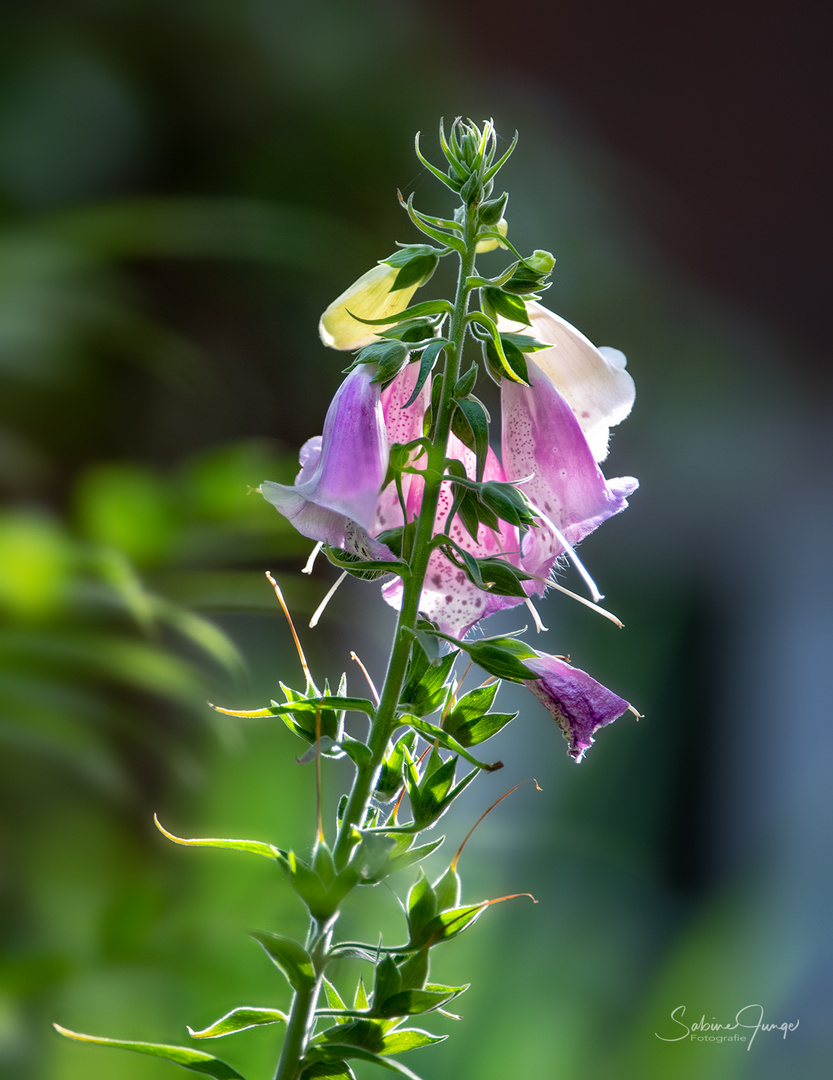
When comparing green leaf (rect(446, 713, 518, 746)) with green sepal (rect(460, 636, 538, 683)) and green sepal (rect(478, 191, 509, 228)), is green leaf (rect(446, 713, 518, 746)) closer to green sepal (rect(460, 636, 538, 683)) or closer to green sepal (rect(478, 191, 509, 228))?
green sepal (rect(460, 636, 538, 683))

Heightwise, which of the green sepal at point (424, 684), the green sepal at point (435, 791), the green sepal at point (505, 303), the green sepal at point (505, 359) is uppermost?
the green sepal at point (505, 303)

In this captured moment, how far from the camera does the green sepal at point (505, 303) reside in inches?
10.7

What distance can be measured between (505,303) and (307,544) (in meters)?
0.39

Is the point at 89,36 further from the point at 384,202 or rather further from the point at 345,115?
the point at 384,202

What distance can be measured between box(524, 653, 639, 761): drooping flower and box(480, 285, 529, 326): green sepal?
10cm

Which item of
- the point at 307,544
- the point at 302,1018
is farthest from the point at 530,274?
the point at 307,544

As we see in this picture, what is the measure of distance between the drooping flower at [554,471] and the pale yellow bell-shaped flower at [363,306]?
0.05 m

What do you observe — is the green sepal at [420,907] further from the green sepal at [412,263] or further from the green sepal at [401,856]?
the green sepal at [412,263]

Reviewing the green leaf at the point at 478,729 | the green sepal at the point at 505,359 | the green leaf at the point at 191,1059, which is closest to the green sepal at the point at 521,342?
the green sepal at the point at 505,359

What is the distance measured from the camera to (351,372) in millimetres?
302

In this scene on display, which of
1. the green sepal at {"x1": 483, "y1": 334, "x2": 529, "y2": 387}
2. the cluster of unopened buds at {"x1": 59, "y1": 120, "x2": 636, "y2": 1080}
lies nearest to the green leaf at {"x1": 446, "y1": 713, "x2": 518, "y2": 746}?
the cluster of unopened buds at {"x1": 59, "y1": 120, "x2": 636, "y2": 1080}

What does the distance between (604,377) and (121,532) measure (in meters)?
0.32

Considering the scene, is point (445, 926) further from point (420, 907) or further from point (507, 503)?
point (507, 503)

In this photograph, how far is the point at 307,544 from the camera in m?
0.64
